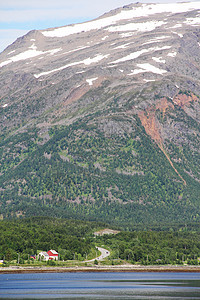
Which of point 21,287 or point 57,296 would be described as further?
point 21,287

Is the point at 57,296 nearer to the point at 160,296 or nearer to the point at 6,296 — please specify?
the point at 6,296

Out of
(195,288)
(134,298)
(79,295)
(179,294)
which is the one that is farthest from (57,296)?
(195,288)

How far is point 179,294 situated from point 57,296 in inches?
1338

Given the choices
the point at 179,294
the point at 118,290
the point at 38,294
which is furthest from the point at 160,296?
the point at 38,294

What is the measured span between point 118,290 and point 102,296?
59.6 feet

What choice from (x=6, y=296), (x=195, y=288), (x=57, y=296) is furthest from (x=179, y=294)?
(x=6, y=296)

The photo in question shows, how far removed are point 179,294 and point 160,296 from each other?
6.54 metres

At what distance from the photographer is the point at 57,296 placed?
573 ft

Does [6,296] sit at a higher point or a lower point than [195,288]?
higher

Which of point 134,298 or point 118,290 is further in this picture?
point 118,290

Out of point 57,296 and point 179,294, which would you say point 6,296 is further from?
point 179,294

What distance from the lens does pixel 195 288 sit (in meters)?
196

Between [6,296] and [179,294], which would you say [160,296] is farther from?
[6,296]

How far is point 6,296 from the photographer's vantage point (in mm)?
171500
